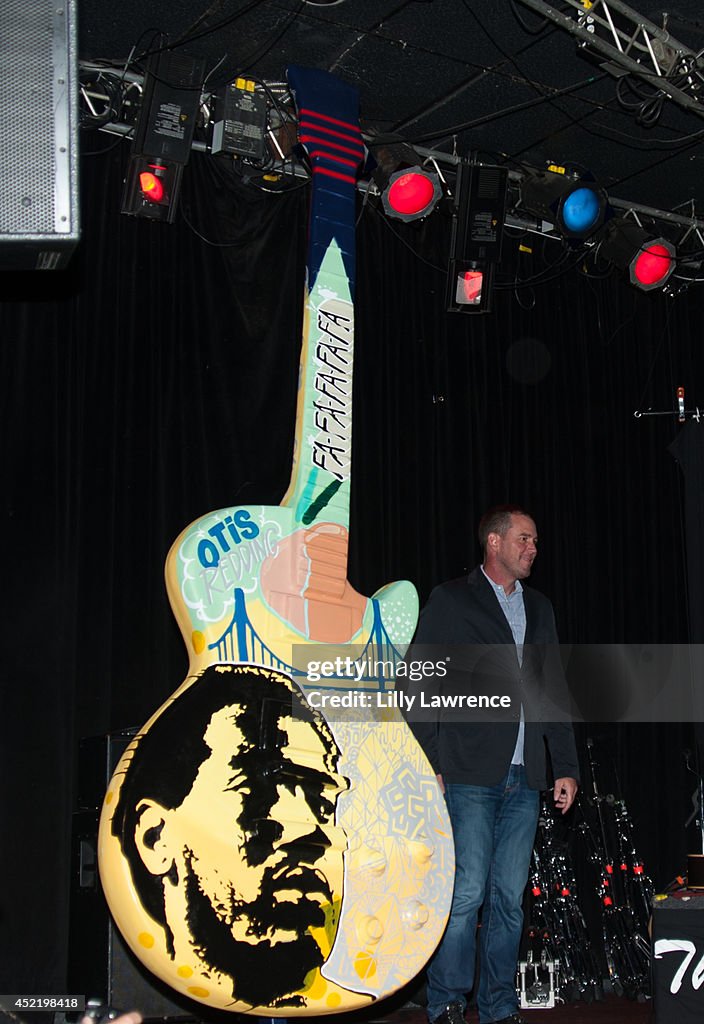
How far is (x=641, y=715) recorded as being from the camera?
18.4 feet

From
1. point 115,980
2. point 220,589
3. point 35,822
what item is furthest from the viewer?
point 35,822

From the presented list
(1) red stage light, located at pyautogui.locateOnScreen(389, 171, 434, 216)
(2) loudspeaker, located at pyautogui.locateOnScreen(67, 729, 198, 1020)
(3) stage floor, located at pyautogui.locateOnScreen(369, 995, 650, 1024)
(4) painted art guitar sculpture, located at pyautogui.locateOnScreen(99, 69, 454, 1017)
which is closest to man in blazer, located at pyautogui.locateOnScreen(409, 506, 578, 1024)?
(4) painted art guitar sculpture, located at pyautogui.locateOnScreen(99, 69, 454, 1017)

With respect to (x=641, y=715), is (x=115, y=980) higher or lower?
lower

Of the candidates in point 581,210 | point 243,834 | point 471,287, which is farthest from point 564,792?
point 581,210

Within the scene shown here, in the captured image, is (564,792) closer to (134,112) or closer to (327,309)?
(327,309)

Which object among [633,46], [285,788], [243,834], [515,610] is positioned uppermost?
[633,46]

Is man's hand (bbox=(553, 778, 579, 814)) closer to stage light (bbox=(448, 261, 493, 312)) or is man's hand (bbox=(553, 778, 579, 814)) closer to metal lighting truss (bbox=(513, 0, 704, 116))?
stage light (bbox=(448, 261, 493, 312))

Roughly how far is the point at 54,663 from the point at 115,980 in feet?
3.85

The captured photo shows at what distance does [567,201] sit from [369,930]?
3.26m

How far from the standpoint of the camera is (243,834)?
3031 mm

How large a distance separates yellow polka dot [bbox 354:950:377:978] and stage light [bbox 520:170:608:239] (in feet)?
10.7

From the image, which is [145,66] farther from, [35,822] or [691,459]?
[691,459]

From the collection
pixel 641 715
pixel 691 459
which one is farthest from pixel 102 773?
pixel 691 459

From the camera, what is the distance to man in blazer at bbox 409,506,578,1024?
3492 millimetres
